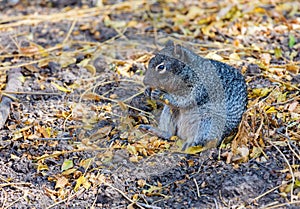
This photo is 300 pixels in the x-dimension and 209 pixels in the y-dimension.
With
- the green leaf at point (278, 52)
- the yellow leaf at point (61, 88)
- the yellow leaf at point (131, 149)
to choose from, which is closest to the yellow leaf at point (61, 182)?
the yellow leaf at point (131, 149)

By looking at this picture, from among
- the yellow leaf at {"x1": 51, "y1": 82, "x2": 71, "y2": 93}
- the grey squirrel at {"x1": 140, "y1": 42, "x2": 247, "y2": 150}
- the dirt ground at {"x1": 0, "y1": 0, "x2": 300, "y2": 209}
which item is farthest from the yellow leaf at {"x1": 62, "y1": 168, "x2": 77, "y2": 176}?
the yellow leaf at {"x1": 51, "y1": 82, "x2": 71, "y2": 93}

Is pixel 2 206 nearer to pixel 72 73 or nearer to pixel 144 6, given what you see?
pixel 72 73

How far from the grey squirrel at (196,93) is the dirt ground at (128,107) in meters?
0.14

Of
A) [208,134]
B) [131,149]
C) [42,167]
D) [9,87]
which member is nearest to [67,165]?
[42,167]

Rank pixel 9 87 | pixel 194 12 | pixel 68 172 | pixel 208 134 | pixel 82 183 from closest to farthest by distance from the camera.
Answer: pixel 82 183 → pixel 68 172 → pixel 208 134 → pixel 9 87 → pixel 194 12

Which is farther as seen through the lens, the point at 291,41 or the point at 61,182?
the point at 291,41

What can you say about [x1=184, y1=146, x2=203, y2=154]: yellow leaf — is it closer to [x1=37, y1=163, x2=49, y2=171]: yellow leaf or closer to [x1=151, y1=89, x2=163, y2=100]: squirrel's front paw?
[x1=151, y1=89, x2=163, y2=100]: squirrel's front paw

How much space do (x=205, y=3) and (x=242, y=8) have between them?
0.60m

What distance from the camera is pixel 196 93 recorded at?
17.9 ft

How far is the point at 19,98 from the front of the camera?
636 cm

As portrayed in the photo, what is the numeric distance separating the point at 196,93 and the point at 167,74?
12.3 inches

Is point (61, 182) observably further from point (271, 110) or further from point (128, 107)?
point (271, 110)

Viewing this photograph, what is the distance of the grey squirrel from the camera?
535 cm

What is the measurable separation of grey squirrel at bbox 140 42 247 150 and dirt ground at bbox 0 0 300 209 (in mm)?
138
